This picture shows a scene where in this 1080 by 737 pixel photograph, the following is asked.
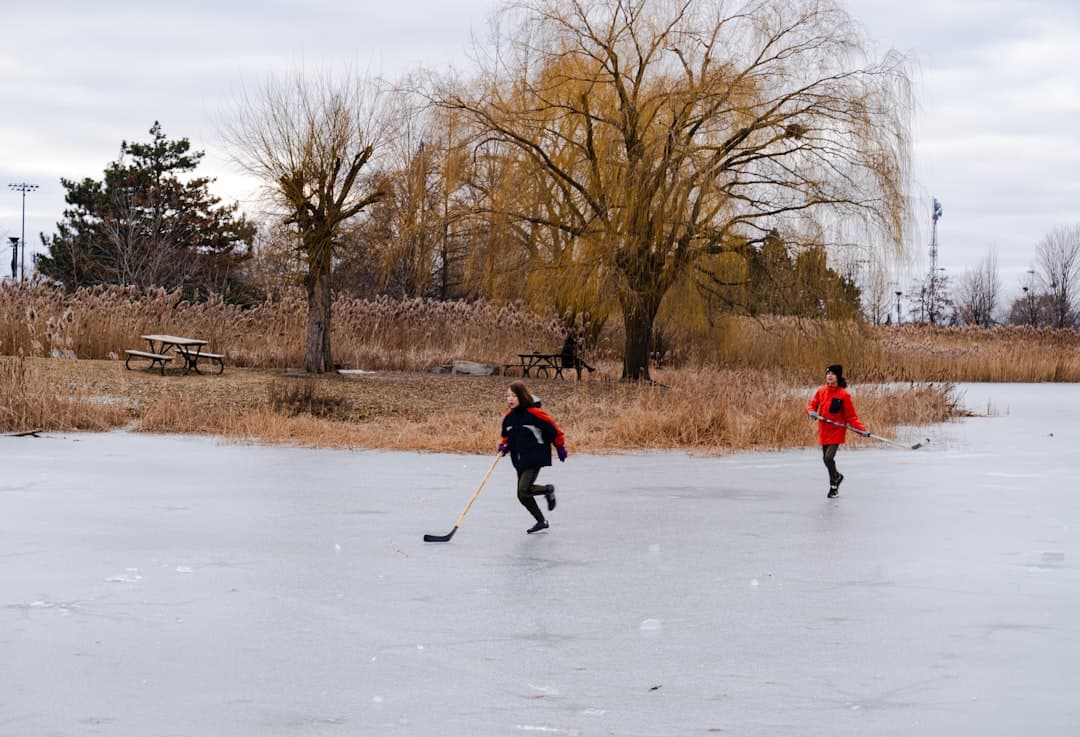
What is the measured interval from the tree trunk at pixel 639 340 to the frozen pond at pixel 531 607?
13.4 m

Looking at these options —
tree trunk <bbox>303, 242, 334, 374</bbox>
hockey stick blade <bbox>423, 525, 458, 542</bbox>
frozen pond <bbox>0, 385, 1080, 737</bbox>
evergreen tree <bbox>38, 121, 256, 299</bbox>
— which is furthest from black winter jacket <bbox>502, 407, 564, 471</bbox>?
evergreen tree <bbox>38, 121, 256, 299</bbox>

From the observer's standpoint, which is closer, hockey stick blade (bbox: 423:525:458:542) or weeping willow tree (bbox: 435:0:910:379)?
hockey stick blade (bbox: 423:525:458:542)

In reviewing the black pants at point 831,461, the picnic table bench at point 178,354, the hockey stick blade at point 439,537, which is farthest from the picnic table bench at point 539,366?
the hockey stick blade at point 439,537

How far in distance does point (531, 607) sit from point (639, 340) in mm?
20009

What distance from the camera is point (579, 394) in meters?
22.7

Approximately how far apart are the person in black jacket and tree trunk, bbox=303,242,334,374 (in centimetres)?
1600

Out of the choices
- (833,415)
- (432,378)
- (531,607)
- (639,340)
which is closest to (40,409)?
(432,378)

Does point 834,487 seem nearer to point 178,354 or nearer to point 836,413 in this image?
point 836,413

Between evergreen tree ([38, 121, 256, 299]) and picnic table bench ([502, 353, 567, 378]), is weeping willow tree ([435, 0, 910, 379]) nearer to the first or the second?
picnic table bench ([502, 353, 567, 378])

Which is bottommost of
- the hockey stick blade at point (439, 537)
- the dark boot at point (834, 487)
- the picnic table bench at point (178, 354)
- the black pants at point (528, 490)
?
the hockey stick blade at point (439, 537)

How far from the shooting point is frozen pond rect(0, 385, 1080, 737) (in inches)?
201

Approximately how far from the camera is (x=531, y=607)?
707 cm

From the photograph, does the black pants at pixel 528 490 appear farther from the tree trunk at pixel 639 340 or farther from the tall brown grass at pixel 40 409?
the tree trunk at pixel 639 340

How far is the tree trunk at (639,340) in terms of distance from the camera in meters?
26.4
